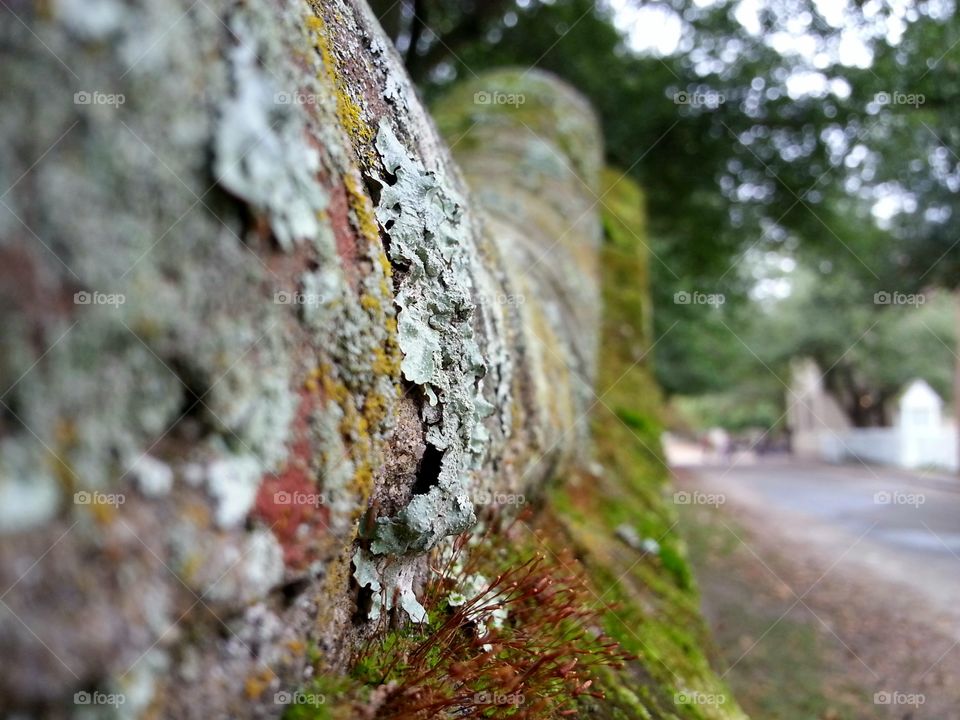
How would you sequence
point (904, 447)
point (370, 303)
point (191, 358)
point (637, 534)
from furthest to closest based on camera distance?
point (904, 447)
point (637, 534)
point (370, 303)
point (191, 358)

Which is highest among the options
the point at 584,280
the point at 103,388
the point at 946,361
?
the point at 946,361

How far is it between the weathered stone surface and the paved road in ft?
18.8

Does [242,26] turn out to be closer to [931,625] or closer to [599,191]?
[599,191]

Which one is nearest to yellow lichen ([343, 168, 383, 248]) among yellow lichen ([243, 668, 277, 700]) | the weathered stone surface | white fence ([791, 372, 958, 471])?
the weathered stone surface

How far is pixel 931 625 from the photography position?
5.20 metres

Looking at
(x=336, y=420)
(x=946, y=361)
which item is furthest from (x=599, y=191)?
(x=946, y=361)

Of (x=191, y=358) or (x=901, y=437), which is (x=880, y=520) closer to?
(x=191, y=358)

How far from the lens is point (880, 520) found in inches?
387

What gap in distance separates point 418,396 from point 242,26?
74 centimetres

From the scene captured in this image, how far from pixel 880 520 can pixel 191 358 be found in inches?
434

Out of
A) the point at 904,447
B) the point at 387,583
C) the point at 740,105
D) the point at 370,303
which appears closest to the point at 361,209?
the point at 370,303

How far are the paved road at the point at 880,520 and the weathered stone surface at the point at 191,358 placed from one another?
5724 millimetres

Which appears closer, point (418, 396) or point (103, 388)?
point (103, 388)

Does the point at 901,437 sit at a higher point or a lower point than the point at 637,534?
higher
